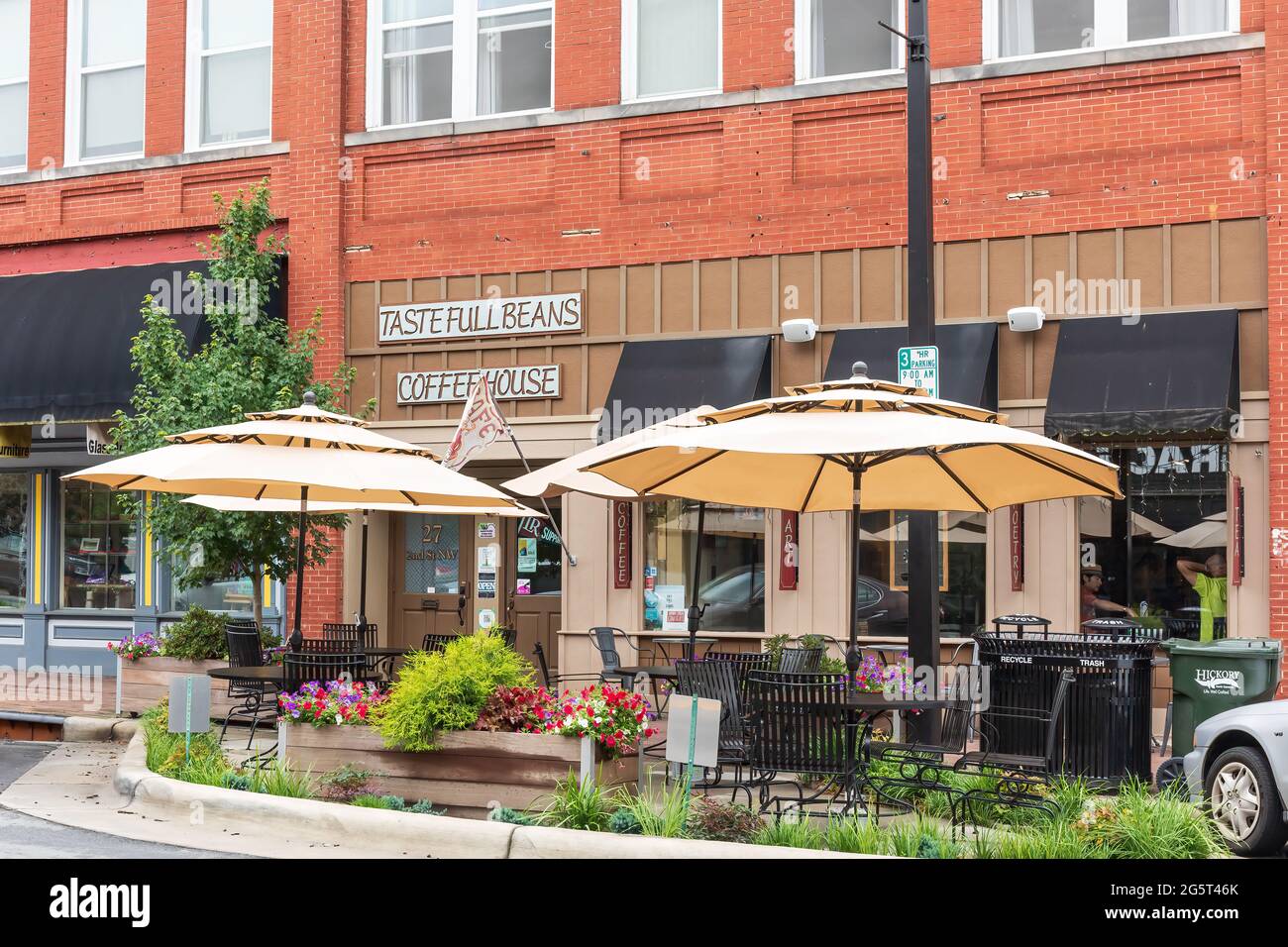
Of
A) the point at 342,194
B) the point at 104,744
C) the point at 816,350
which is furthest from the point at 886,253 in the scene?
the point at 104,744

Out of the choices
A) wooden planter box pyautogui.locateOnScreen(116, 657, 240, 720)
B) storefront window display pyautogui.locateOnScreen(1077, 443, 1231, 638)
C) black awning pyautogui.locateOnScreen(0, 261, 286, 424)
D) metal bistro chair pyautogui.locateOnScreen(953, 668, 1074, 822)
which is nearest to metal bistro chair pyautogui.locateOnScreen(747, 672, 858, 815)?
metal bistro chair pyautogui.locateOnScreen(953, 668, 1074, 822)

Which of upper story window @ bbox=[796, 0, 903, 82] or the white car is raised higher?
upper story window @ bbox=[796, 0, 903, 82]

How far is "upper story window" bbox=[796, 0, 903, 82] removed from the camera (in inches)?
590

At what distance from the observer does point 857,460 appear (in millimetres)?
9453

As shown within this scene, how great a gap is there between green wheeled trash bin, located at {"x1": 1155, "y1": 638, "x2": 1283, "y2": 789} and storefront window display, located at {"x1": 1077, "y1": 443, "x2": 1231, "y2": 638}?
2.81m

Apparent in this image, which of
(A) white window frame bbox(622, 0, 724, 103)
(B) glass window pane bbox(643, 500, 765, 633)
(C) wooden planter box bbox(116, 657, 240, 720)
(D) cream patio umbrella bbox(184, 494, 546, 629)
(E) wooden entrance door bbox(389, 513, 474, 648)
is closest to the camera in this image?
(D) cream patio umbrella bbox(184, 494, 546, 629)

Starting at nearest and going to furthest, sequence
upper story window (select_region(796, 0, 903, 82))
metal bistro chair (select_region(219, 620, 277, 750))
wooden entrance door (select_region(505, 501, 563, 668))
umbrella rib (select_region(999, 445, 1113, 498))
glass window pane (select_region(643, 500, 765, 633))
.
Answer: umbrella rib (select_region(999, 445, 1113, 498))
metal bistro chair (select_region(219, 620, 277, 750))
upper story window (select_region(796, 0, 903, 82))
glass window pane (select_region(643, 500, 765, 633))
wooden entrance door (select_region(505, 501, 563, 668))

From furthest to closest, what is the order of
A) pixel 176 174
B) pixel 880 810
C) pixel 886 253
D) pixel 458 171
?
pixel 176 174 → pixel 458 171 → pixel 886 253 → pixel 880 810

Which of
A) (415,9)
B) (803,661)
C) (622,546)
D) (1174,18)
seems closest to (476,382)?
(622,546)

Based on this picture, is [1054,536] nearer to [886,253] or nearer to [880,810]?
[886,253]

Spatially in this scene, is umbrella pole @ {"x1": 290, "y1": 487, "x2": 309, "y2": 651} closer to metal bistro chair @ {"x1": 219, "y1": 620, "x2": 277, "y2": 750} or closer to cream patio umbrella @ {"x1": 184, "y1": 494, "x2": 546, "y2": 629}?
cream patio umbrella @ {"x1": 184, "y1": 494, "x2": 546, "y2": 629}

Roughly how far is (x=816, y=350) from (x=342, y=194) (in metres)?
6.01

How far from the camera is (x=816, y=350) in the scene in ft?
48.8

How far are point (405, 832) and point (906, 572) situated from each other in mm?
7378
